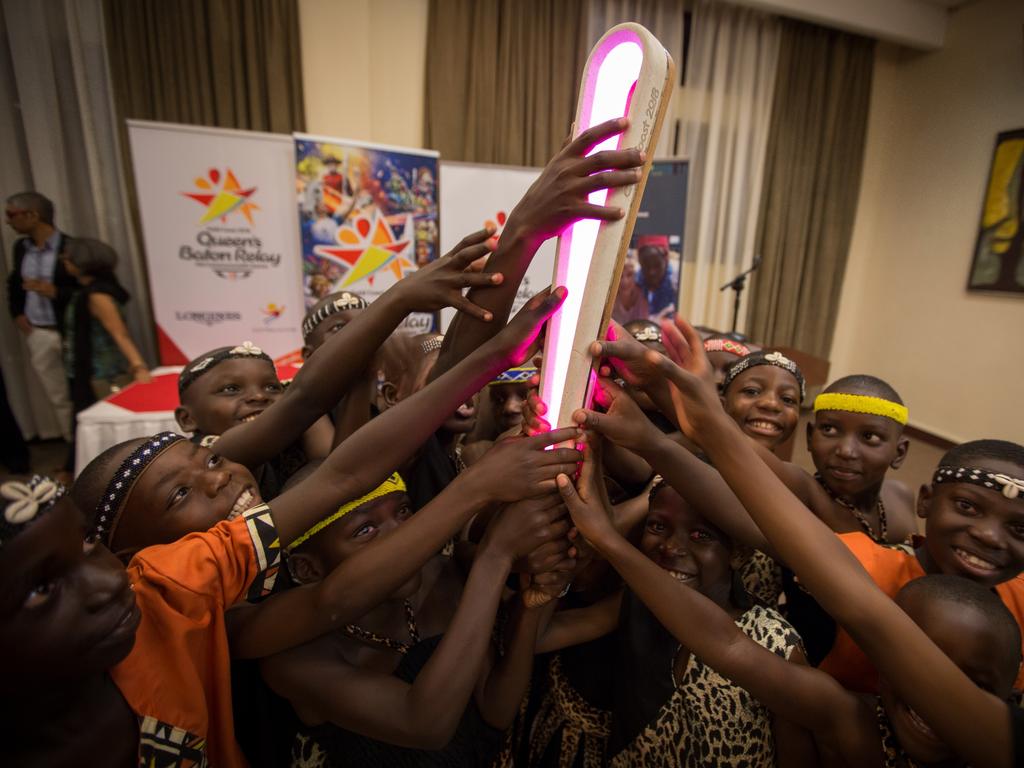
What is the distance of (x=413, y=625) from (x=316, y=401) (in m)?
0.48

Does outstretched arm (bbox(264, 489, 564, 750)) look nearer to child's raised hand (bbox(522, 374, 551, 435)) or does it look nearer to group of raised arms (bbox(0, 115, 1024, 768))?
group of raised arms (bbox(0, 115, 1024, 768))

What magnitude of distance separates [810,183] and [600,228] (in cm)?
546

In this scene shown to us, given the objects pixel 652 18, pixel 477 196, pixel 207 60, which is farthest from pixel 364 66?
pixel 652 18

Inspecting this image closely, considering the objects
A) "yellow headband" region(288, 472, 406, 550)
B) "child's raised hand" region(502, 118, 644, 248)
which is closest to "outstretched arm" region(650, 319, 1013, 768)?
"child's raised hand" region(502, 118, 644, 248)

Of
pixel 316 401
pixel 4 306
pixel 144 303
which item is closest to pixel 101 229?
pixel 144 303

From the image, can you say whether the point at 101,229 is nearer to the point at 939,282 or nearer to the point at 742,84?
the point at 742,84

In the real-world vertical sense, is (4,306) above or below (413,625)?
above

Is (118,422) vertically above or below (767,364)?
below

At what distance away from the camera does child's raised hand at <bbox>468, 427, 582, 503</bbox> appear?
72 centimetres

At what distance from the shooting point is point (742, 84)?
4512mm

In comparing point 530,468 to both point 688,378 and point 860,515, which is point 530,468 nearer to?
point 688,378

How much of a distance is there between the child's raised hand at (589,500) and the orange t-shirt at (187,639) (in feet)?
1.51

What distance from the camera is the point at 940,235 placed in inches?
183

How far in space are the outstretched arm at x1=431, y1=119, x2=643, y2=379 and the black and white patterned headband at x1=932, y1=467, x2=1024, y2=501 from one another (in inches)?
33.0
